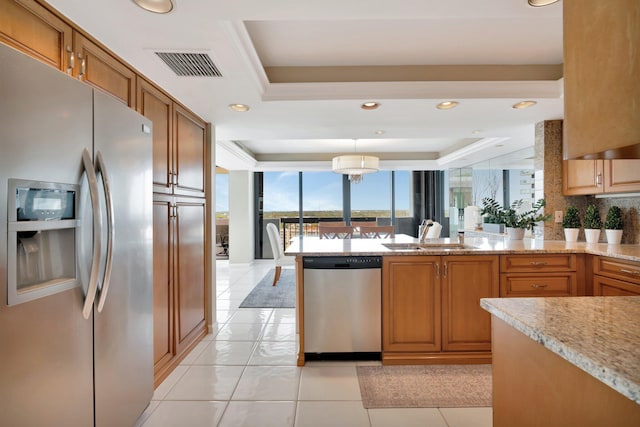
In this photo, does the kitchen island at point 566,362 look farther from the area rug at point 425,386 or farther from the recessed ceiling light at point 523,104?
the recessed ceiling light at point 523,104

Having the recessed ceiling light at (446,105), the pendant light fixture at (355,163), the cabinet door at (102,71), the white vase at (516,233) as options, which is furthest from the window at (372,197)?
the cabinet door at (102,71)

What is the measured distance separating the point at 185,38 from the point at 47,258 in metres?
1.25

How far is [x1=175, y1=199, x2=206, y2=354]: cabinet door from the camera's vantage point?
2.60 m

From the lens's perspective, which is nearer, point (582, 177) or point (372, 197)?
point (582, 177)

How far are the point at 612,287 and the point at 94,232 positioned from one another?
3.23 metres

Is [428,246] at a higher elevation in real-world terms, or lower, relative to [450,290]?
higher

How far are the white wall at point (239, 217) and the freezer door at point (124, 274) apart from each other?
17.7ft

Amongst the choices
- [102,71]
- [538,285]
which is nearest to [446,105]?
[538,285]

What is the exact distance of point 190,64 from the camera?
6.50 feet

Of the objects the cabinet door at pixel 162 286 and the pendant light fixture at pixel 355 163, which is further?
the pendant light fixture at pixel 355 163

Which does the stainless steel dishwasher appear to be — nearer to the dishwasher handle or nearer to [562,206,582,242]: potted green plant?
the dishwasher handle

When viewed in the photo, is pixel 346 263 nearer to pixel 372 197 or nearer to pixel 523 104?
pixel 523 104

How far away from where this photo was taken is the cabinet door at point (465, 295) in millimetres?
2527

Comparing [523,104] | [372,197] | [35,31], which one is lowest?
[372,197]
